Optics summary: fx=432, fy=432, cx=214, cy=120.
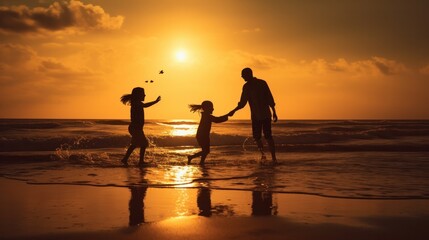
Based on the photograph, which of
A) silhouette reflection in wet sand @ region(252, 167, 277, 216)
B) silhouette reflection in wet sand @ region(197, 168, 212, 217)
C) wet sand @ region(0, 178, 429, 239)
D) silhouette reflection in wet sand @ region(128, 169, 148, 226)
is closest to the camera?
wet sand @ region(0, 178, 429, 239)

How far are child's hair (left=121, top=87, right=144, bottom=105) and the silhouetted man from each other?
7.93 ft

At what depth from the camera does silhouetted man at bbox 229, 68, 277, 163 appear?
10859mm

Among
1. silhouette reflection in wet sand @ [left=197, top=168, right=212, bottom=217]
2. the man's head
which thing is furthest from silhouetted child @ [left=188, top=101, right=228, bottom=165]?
silhouette reflection in wet sand @ [left=197, top=168, right=212, bottom=217]

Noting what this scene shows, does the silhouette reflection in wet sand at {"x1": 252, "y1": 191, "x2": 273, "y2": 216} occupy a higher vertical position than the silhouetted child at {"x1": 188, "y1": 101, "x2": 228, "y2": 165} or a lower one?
lower

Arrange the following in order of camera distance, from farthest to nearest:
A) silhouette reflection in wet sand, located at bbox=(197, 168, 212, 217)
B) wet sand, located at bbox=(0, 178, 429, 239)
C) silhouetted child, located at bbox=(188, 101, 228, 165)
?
silhouetted child, located at bbox=(188, 101, 228, 165) → silhouette reflection in wet sand, located at bbox=(197, 168, 212, 217) → wet sand, located at bbox=(0, 178, 429, 239)

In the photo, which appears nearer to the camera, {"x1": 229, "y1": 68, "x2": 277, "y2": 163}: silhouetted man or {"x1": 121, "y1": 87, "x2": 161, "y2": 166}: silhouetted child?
{"x1": 229, "y1": 68, "x2": 277, "y2": 163}: silhouetted man

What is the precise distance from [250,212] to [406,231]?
5.45 ft

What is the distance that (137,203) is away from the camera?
5543 mm

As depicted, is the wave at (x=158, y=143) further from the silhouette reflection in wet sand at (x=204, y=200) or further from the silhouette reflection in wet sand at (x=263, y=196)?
the silhouette reflection in wet sand at (x=204, y=200)

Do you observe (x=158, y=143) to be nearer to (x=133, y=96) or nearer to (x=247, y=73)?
(x=133, y=96)

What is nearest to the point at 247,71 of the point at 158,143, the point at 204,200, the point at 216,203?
the point at 204,200

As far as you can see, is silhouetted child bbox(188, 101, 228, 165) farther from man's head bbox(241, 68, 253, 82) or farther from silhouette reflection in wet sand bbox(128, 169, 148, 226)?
silhouette reflection in wet sand bbox(128, 169, 148, 226)

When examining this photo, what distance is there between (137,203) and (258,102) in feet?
19.5

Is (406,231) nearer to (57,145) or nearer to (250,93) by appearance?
(250,93)
